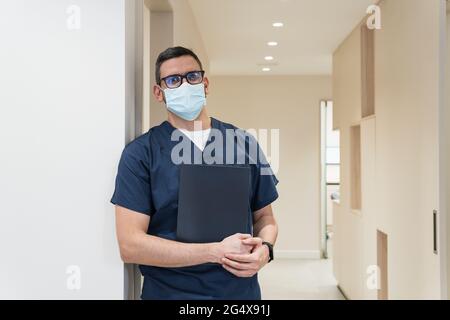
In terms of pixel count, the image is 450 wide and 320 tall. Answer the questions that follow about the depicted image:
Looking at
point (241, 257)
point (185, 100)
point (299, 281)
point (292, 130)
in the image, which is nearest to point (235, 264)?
point (241, 257)

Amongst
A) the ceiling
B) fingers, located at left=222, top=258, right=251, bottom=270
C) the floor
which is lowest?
A: the floor

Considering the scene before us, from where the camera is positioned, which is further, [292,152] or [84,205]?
[292,152]

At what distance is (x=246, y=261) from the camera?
1115 mm

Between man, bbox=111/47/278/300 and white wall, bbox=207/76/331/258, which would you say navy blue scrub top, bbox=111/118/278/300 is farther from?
white wall, bbox=207/76/331/258

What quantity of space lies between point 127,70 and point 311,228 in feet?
16.8

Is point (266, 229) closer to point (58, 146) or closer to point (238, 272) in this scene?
point (238, 272)

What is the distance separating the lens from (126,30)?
4.17ft

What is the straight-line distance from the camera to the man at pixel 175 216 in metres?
1.11

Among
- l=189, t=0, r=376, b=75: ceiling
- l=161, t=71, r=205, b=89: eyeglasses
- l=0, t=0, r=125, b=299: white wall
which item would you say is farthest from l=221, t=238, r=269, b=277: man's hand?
l=189, t=0, r=376, b=75: ceiling

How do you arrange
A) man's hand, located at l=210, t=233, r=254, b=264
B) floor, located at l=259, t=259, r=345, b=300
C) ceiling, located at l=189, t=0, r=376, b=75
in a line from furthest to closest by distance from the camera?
floor, located at l=259, t=259, r=345, b=300, ceiling, located at l=189, t=0, r=376, b=75, man's hand, located at l=210, t=233, r=254, b=264

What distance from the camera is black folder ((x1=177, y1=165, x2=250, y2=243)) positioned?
116 centimetres

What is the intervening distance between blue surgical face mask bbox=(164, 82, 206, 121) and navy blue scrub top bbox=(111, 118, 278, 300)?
7 cm

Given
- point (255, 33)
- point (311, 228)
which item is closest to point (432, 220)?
point (255, 33)
